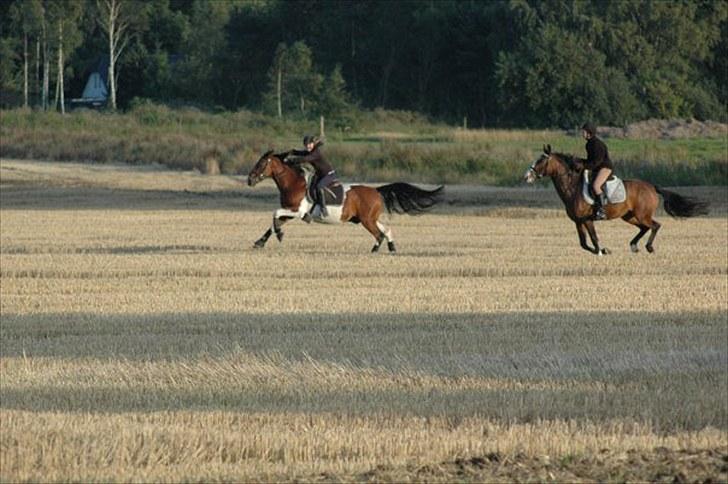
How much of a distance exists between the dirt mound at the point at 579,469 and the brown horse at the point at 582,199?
47.0 ft

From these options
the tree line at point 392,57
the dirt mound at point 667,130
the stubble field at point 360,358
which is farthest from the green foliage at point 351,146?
the stubble field at point 360,358

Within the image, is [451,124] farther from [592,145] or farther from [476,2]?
[592,145]

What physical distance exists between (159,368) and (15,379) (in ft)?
3.72

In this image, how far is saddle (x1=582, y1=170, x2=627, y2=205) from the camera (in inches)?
887

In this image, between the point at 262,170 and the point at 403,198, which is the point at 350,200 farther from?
the point at 262,170

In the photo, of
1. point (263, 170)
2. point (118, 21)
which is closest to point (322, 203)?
point (263, 170)

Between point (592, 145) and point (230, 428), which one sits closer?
point (230, 428)

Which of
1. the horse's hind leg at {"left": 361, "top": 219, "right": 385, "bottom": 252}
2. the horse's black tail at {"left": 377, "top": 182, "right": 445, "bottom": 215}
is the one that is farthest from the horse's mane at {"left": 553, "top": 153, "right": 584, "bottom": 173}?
the horse's hind leg at {"left": 361, "top": 219, "right": 385, "bottom": 252}

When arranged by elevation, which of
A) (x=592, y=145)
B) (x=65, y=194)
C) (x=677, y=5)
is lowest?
(x=65, y=194)

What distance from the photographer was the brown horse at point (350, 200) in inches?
923

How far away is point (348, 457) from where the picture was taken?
27.6 feet

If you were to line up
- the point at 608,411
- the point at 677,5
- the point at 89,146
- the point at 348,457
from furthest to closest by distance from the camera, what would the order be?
the point at 677,5
the point at 89,146
the point at 608,411
the point at 348,457

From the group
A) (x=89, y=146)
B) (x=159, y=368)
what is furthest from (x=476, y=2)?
(x=159, y=368)

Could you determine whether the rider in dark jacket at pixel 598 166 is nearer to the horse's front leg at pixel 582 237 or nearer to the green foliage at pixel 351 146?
the horse's front leg at pixel 582 237
